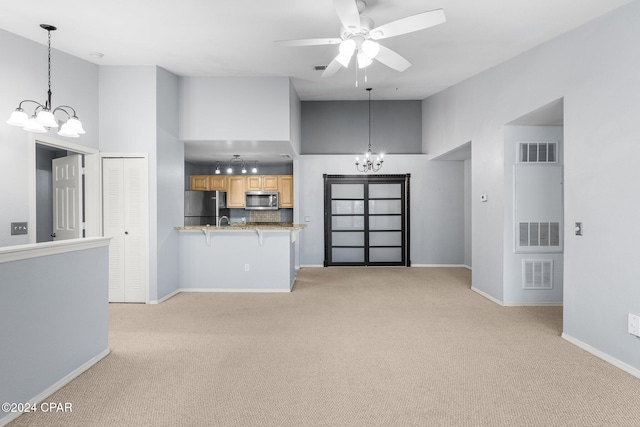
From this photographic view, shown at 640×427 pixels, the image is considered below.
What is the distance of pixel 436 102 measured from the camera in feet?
23.1

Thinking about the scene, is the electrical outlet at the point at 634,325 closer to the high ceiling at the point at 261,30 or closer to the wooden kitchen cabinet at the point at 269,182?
the high ceiling at the point at 261,30

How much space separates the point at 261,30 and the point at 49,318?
128 inches

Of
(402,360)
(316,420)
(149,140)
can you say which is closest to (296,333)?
(402,360)

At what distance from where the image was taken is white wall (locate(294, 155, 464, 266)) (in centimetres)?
768

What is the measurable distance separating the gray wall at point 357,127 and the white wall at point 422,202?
1.25 ft

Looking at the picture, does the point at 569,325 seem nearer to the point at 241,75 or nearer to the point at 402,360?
the point at 402,360

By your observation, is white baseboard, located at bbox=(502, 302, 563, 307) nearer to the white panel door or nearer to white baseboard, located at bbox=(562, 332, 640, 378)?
white baseboard, located at bbox=(562, 332, 640, 378)

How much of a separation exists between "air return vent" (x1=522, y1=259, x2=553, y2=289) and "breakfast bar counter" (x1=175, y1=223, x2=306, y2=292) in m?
3.24

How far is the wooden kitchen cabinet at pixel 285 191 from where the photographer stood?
28.0ft

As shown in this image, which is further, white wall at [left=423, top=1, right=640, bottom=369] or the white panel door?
the white panel door

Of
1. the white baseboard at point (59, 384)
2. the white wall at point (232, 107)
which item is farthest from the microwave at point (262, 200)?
the white baseboard at point (59, 384)

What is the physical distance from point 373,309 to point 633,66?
3.42 meters

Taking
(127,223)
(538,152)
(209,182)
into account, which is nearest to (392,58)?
(538,152)

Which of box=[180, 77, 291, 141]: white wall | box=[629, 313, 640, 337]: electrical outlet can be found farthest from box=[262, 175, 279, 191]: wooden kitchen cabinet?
box=[629, 313, 640, 337]: electrical outlet
